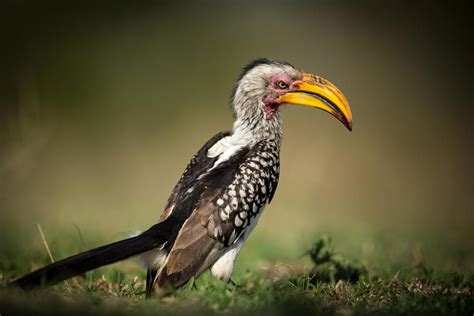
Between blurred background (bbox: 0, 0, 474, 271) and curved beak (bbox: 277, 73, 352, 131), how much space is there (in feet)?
5.55

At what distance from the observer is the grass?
13.2 ft

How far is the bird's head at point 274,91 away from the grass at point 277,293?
4.51 ft

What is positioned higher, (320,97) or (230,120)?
(320,97)

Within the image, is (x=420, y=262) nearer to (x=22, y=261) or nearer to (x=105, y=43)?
(x=22, y=261)

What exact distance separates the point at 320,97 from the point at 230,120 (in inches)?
438

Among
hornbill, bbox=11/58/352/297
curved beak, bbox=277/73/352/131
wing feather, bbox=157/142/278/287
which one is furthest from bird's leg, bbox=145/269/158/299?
curved beak, bbox=277/73/352/131

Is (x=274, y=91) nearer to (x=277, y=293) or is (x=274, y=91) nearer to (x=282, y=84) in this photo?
(x=282, y=84)

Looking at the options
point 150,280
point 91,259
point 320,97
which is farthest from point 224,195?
point 320,97

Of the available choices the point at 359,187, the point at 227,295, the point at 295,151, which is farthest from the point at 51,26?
the point at 227,295

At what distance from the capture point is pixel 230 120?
1717 cm

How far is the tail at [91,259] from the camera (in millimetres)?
4262

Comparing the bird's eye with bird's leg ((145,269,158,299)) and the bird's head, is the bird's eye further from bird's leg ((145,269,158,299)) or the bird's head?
bird's leg ((145,269,158,299))

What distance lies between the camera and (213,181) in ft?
16.9

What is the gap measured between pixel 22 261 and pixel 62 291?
1263 mm
